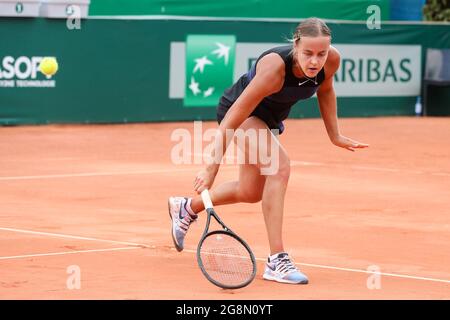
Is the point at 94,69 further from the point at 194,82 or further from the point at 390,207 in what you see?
the point at 390,207

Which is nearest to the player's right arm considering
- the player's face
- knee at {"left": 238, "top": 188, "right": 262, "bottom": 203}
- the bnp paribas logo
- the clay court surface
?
the player's face

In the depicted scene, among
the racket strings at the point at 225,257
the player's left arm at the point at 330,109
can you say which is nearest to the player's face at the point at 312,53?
the player's left arm at the point at 330,109

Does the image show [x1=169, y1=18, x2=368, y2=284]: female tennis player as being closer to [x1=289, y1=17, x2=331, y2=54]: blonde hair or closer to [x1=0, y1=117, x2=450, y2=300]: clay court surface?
[x1=289, y1=17, x2=331, y2=54]: blonde hair

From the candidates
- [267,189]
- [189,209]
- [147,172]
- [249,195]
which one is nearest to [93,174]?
[147,172]

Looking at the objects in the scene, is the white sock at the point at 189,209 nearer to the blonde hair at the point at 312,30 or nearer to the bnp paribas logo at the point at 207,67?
the blonde hair at the point at 312,30

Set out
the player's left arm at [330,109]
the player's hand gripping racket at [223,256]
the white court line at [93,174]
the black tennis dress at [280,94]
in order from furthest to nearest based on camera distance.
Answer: the white court line at [93,174], the player's left arm at [330,109], the black tennis dress at [280,94], the player's hand gripping racket at [223,256]

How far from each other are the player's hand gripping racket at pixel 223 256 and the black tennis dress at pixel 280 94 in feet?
2.24

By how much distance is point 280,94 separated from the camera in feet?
21.9

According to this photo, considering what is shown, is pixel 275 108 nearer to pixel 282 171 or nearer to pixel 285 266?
pixel 282 171

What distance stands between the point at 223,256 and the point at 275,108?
3.03 feet

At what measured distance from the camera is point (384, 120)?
20109 millimetres

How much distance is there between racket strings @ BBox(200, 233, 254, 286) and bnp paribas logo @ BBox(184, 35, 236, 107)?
1186cm

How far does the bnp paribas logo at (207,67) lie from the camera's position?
1825 centimetres
